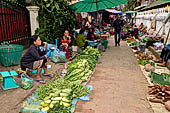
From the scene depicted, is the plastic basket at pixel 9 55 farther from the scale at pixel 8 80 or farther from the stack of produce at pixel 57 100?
the stack of produce at pixel 57 100

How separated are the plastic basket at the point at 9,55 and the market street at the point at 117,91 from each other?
2.76 metres

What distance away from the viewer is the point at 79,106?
3.46 m

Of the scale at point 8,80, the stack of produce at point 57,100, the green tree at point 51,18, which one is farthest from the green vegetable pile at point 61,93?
the green tree at point 51,18

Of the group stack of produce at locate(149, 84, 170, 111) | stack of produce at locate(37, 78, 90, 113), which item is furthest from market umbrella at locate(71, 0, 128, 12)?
stack of produce at locate(37, 78, 90, 113)

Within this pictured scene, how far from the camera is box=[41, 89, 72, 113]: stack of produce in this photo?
3145 millimetres

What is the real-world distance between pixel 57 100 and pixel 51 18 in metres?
5.97

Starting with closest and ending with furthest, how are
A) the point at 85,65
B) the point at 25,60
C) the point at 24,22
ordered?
the point at 25,60, the point at 85,65, the point at 24,22

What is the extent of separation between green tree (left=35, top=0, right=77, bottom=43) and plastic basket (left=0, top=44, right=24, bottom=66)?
2491 mm

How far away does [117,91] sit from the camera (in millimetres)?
4227

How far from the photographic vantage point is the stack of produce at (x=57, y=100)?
10.3 feet

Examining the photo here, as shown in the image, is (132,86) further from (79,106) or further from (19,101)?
(19,101)

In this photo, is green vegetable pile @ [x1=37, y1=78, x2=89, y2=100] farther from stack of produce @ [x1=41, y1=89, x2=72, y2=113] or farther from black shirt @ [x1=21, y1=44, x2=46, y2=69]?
black shirt @ [x1=21, y1=44, x2=46, y2=69]

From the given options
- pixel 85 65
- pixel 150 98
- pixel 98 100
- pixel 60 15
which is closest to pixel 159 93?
pixel 150 98

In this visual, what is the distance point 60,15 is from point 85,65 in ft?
13.3
